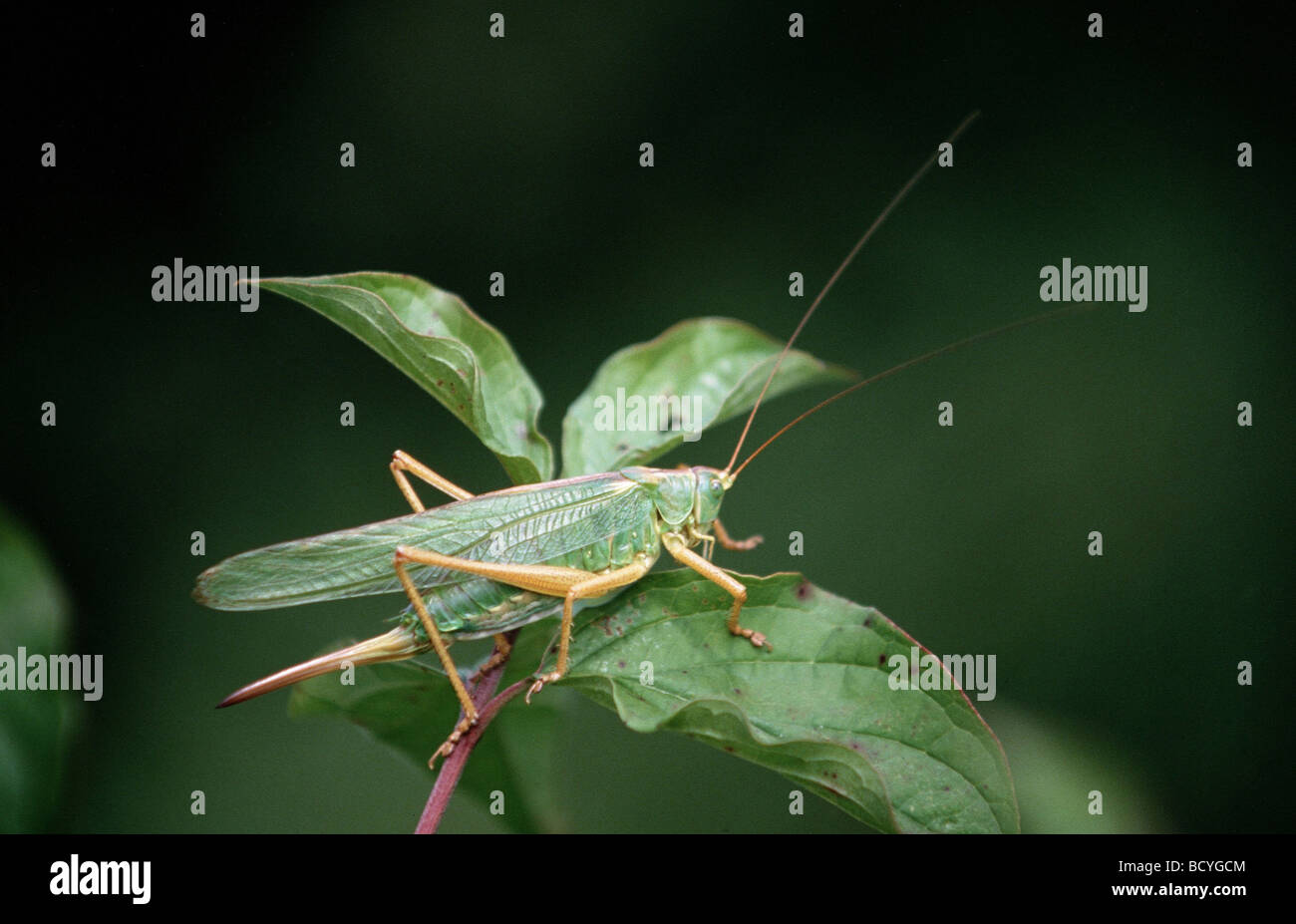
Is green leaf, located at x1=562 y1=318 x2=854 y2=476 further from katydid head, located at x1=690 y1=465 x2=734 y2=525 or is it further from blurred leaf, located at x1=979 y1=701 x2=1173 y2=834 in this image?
blurred leaf, located at x1=979 y1=701 x2=1173 y2=834

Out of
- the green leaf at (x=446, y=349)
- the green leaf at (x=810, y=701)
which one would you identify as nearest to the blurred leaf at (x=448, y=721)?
the green leaf at (x=810, y=701)

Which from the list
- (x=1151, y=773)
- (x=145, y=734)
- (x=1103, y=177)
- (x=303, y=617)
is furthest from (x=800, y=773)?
(x=1103, y=177)

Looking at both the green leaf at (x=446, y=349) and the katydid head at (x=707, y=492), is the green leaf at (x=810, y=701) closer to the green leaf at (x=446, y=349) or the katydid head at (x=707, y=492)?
the green leaf at (x=446, y=349)

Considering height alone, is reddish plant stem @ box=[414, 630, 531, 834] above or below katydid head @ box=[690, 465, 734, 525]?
below

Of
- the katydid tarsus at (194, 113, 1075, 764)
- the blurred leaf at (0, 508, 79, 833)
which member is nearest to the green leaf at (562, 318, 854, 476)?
the katydid tarsus at (194, 113, 1075, 764)

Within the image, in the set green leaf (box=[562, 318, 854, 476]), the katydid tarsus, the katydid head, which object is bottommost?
the katydid tarsus

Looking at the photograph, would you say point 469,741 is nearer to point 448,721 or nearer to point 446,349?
point 448,721

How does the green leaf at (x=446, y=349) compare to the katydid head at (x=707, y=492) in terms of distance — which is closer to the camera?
the green leaf at (x=446, y=349)
